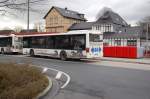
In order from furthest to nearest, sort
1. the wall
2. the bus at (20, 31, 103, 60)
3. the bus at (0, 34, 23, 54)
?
the wall → the bus at (0, 34, 23, 54) → the bus at (20, 31, 103, 60)

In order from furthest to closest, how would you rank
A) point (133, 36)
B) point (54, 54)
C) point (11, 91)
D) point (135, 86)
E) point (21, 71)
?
point (133, 36)
point (54, 54)
point (21, 71)
point (135, 86)
point (11, 91)

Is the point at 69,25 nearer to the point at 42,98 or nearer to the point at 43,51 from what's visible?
the point at 43,51

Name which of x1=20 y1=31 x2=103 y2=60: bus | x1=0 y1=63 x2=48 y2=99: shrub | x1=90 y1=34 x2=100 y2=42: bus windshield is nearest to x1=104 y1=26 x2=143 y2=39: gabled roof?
x1=20 y1=31 x2=103 y2=60: bus

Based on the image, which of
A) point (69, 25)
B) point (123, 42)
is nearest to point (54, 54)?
point (123, 42)

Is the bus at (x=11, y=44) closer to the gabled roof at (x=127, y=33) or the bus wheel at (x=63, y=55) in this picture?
the bus wheel at (x=63, y=55)

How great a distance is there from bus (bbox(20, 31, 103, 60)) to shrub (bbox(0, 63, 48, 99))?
36.2ft

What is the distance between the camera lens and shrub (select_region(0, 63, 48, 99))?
27.1 ft

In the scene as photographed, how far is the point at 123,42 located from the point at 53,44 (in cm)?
3748

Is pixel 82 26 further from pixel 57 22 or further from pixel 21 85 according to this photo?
pixel 21 85

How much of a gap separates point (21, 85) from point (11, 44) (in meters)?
26.8

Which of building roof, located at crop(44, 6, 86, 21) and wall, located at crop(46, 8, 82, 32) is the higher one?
building roof, located at crop(44, 6, 86, 21)

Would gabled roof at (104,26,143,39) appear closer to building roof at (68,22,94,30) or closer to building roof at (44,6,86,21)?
building roof at (68,22,94,30)

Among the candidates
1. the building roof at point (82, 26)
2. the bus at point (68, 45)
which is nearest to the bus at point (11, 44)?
the bus at point (68, 45)

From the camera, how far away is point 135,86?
454 inches
